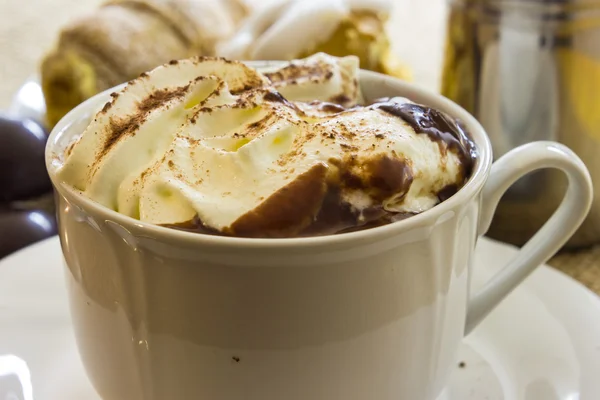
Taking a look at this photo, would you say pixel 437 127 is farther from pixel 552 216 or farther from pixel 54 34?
pixel 54 34

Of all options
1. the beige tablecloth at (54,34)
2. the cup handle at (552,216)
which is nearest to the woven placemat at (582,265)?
the cup handle at (552,216)

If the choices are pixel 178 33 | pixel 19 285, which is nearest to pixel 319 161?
pixel 19 285

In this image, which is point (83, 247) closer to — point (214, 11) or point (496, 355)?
point (496, 355)

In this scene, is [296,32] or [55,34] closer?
[296,32]

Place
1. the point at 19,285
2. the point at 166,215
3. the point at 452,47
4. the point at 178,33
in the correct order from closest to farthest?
the point at 166,215 < the point at 19,285 < the point at 452,47 < the point at 178,33

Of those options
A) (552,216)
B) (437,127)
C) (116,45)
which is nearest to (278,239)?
(437,127)

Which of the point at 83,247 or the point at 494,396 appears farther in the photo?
the point at 494,396

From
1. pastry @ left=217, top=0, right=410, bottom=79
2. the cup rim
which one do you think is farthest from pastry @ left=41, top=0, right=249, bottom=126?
the cup rim
